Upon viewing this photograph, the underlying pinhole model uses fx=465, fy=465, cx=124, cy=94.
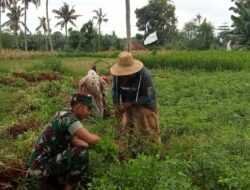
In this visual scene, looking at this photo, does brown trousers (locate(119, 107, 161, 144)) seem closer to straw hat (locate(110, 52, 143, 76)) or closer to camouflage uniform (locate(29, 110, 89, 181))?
straw hat (locate(110, 52, 143, 76))

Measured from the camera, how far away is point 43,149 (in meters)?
5.16

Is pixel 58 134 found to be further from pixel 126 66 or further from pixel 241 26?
pixel 241 26

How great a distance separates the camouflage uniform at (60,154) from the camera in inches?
196

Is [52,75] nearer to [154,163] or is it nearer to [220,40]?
[154,163]

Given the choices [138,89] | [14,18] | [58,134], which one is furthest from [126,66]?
[14,18]

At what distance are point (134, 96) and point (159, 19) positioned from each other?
185ft

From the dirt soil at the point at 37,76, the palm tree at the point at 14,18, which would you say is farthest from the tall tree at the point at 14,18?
the dirt soil at the point at 37,76

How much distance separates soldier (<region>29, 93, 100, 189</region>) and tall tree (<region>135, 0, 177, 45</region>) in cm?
5735

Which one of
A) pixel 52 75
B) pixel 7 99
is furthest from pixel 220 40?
pixel 7 99

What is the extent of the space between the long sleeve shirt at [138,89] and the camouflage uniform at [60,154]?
1738 millimetres

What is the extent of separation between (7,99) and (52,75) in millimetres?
5108

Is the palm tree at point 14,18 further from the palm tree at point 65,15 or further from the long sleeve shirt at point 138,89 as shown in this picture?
the long sleeve shirt at point 138,89

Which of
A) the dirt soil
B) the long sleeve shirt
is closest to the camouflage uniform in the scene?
the long sleeve shirt

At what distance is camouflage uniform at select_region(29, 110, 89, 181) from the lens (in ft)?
16.4
